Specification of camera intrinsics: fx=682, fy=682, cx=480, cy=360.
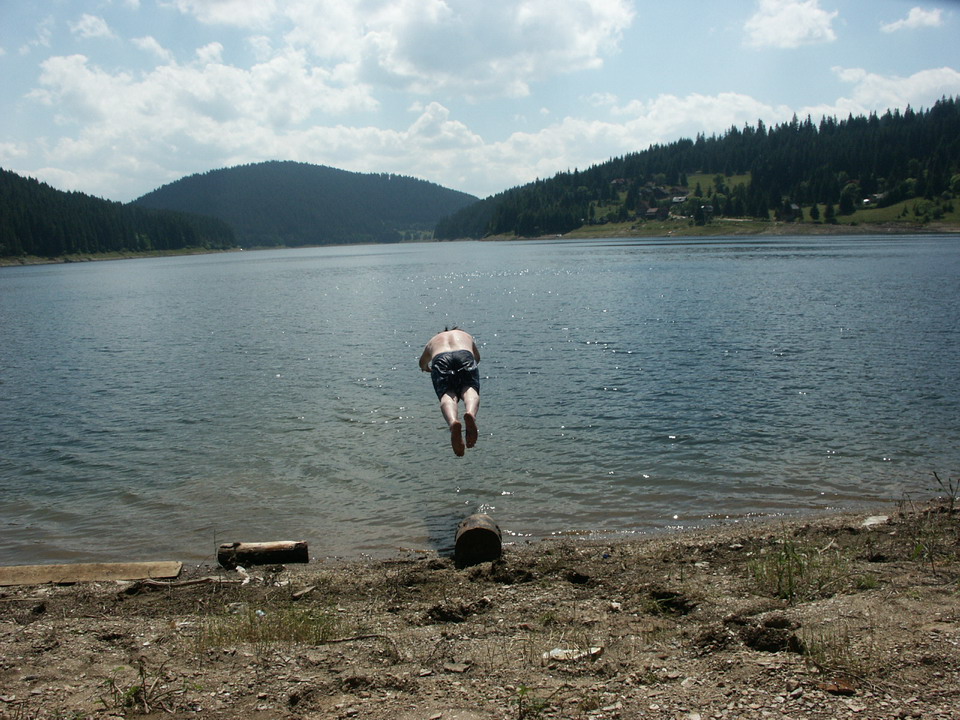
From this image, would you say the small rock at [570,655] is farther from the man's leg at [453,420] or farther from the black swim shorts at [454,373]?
the black swim shorts at [454,373]

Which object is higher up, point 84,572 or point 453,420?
point 453,420

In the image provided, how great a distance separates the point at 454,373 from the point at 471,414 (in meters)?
1.33

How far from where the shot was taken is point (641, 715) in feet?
16.1

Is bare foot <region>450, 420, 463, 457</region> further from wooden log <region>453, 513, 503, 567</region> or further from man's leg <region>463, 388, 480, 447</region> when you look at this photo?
wooden log <region>453, 513, 503, 567</region>

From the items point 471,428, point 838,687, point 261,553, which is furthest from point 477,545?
point 838,687

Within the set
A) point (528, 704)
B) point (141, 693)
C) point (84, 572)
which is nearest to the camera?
point (528, 704)

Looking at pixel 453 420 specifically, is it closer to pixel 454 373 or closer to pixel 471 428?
pixel 471 428

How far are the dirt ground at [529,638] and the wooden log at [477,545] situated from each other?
24 centimetres

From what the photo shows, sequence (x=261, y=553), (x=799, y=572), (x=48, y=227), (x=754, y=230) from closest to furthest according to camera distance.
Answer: (x=799, y=572)
(x=261, y=553)
(x=48, y=227)
(x=754, y=230)

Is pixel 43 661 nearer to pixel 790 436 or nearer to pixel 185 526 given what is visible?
pixel 185 526

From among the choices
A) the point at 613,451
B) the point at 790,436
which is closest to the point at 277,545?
the point at 613,451

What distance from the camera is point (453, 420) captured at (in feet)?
33.0

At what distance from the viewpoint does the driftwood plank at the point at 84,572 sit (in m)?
8.98

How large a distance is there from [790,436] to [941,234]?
519 ft
